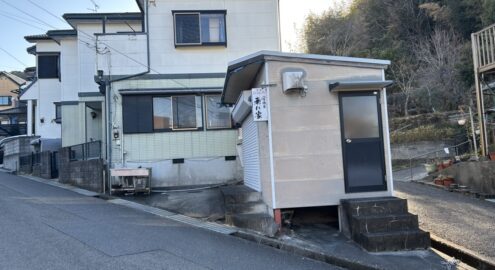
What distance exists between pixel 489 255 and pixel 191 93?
35.1ft

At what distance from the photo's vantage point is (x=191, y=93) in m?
14.4

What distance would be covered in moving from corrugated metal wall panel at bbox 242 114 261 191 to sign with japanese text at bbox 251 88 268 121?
106 cm

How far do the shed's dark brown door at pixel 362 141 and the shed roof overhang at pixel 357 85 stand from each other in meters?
0.12

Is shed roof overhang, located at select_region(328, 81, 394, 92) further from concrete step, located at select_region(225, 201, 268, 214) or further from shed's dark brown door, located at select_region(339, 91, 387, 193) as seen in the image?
concrete step, located at select_region(225, 201, 268, 214)

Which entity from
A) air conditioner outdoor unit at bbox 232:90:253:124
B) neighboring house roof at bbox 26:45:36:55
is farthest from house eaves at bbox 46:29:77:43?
air conditioner outdoor unit at bbox 232:90:253:124

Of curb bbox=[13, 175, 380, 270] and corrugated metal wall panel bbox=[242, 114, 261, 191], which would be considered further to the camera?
corrugated metal wall panel bbox=[242, 114, 261, 191]

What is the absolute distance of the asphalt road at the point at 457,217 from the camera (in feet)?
21.9

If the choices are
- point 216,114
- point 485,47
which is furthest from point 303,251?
point 485,47

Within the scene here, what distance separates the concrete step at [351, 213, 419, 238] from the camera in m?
6.57

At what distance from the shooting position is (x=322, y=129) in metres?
7.56

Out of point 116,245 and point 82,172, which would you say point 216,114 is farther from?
point 116,245

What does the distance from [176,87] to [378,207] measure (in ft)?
30.5

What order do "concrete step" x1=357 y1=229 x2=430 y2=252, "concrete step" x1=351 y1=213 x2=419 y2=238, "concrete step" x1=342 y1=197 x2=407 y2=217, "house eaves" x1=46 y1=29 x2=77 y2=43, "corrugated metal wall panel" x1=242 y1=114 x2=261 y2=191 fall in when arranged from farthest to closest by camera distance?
1. "house eaves" x1=46 y1=29 x2=77 y2=43
2. "corrugated metal wall panel" x1=242 y1=114 x2=261 y2=191
3. "concrete step" x1=342 y1=197 x2=407 y2=217
4. "concrete step" x1=351 y1=213 x2=419 y2=238
5. "concrete step" x1=357 y1=229 x2=430 y2=252

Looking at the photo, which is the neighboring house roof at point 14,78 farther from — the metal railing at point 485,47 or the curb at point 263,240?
the metal railing at point 485,47
